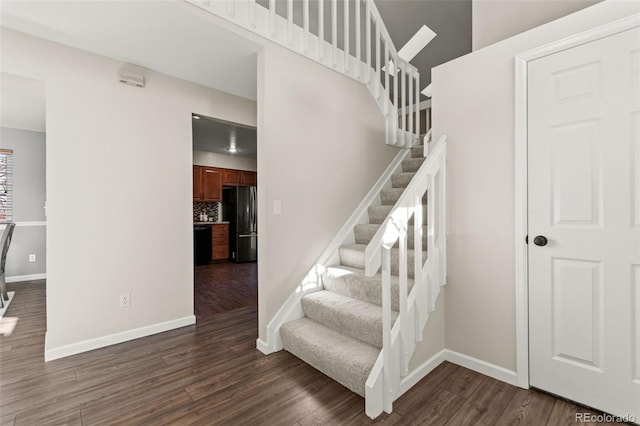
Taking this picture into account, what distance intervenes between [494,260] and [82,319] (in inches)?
129

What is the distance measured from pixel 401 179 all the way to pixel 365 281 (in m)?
1.60

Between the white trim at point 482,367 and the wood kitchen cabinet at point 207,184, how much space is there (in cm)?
580

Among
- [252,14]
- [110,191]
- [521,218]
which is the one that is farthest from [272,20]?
[521,218]

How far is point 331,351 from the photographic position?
1940 mm

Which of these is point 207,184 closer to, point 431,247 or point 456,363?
point 431,247

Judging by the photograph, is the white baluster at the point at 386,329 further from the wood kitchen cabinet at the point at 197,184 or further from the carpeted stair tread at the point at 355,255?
the wood kitchen cabinet at the point at 197,184

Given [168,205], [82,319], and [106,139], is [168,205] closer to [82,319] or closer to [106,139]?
[106,139]

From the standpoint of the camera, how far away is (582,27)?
1.62m

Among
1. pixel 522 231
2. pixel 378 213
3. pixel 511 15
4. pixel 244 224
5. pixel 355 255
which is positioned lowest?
pixel 355 255

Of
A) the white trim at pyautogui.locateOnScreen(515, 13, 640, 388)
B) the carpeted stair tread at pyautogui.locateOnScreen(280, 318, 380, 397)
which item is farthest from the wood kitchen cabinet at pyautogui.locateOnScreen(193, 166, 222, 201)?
the white trim at pyautogui.locateOnScreen(515, 13, 640, 388)

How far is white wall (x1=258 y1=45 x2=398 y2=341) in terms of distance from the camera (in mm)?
2398

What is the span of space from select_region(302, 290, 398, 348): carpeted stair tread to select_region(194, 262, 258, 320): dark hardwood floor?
1.33 meters

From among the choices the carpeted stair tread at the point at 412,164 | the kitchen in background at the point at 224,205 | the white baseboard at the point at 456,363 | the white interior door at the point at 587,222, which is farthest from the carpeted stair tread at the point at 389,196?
the kitchen in background at the point at 224,205

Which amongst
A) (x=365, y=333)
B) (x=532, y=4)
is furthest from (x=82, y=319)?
(x=532, y=4)
